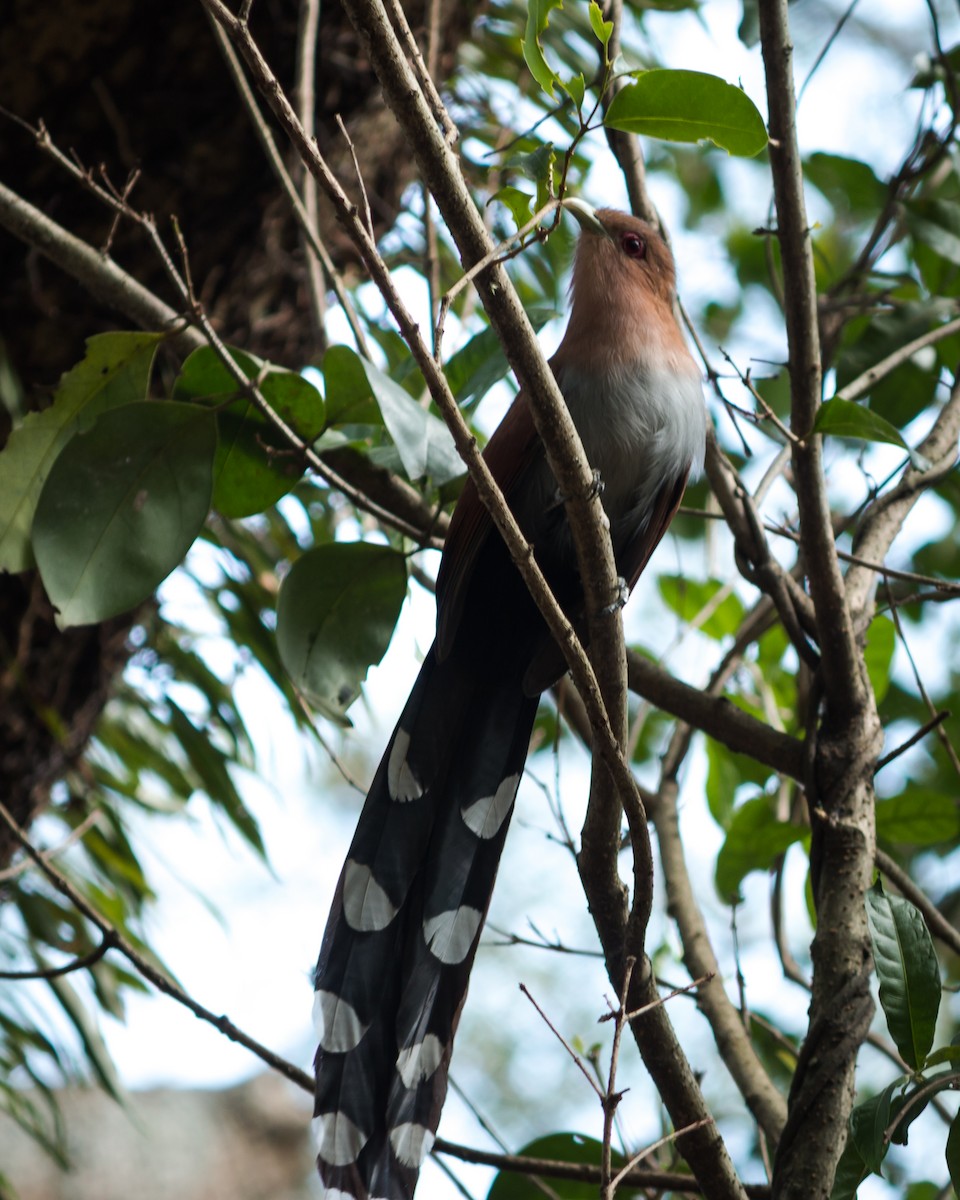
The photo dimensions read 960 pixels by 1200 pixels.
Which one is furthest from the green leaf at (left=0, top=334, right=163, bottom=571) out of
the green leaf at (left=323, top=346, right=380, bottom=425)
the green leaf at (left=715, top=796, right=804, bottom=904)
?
the green leaf at (left=715, top=796, right=804, bottom=904)

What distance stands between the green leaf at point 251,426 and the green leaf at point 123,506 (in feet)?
0.33

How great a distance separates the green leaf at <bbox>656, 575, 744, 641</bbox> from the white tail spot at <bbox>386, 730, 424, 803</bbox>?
3.28ft

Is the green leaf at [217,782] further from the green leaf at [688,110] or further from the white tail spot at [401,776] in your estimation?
the green leaf at [688,110]

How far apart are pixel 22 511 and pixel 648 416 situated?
1.02 m

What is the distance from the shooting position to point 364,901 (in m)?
1.78

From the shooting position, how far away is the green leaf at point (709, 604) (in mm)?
2758

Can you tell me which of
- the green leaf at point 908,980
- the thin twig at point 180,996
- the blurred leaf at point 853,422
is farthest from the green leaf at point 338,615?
the green leaf at point 908,980

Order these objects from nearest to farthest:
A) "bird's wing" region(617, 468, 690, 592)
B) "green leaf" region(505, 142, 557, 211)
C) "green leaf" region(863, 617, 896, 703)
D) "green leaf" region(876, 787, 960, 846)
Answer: "green leaf" region(505, 142, 557, 211) < "green leaf" region(876, 787, 960, 846) < "bird's wing" region(617, 468, 690, 592) < "green leaf" region(863, 617, 896, 703)

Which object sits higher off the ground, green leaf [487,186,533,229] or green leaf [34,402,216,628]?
green leaf [487,186,533,229]

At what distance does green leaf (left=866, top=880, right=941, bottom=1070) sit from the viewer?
1357 millimetres

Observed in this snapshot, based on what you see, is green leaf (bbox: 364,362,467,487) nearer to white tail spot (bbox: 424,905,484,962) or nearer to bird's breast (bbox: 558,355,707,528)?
bird's breast (bbox: 558,355,707,528)

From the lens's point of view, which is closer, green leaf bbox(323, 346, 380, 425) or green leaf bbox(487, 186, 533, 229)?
green leaf bbox(487, 186, 533, 229)

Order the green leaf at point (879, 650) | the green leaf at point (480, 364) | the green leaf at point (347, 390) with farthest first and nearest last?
the green leaf at point (879, 650), the green leaf at point (480, 364), the green leaf at point (347, 390)

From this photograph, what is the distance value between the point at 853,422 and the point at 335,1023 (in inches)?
42.9
